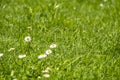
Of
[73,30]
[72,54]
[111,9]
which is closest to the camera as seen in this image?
[72,54]

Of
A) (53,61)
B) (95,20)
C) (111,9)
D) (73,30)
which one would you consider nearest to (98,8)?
(111,9)

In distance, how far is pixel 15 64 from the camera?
3.80 metres

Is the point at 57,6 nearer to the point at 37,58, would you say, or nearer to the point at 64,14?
the point at 64,14

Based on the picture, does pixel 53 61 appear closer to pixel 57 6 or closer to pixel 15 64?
pixel 15 64

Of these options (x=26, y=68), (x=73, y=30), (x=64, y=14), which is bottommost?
(x=26, y=68)

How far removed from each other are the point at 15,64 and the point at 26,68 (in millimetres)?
165

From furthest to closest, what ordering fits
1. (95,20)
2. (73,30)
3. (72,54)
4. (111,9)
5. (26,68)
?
1. (111,9)
2. (95,20)
3. (73,30)
4. (72,54)
5. (26,68)

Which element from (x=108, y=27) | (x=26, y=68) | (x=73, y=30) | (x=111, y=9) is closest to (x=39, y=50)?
(x=26, y=68)

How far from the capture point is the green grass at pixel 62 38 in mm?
3711

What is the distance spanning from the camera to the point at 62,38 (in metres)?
4.50

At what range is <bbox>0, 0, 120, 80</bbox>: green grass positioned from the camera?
3711 millimetres

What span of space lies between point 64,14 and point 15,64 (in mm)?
1697

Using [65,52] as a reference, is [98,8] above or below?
above

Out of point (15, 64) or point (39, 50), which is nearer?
point (15, 64)
